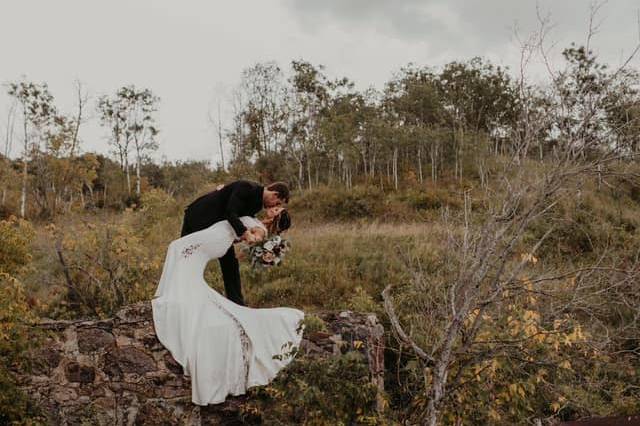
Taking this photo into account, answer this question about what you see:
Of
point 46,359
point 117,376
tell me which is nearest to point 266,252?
point 117,376

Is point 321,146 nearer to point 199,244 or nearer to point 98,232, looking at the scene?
point 98,232

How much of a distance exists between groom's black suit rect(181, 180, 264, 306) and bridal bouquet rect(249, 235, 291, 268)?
0.84 ft

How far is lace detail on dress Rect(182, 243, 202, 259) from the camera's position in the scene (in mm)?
5391

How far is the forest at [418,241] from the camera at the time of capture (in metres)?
4.70

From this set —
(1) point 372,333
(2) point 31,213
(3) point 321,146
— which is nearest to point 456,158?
(3) point 321,146

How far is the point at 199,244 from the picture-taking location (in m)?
5.40

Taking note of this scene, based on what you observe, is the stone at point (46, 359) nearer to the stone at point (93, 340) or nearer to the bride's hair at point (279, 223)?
the stone at point (93, 340)

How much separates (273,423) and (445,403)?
61.3 inches

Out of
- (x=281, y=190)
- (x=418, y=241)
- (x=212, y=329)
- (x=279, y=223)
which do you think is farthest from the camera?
(x=418, y=241)

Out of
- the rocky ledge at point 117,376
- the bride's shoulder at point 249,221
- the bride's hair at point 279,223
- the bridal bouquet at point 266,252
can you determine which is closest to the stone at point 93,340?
the rocky ledge at point 117,376

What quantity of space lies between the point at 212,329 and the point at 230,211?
1109mm

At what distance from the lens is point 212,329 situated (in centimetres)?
523

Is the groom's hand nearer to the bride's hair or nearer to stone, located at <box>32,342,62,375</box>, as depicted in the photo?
the bride's hair

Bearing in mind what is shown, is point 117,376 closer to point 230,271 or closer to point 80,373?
point 80,373
